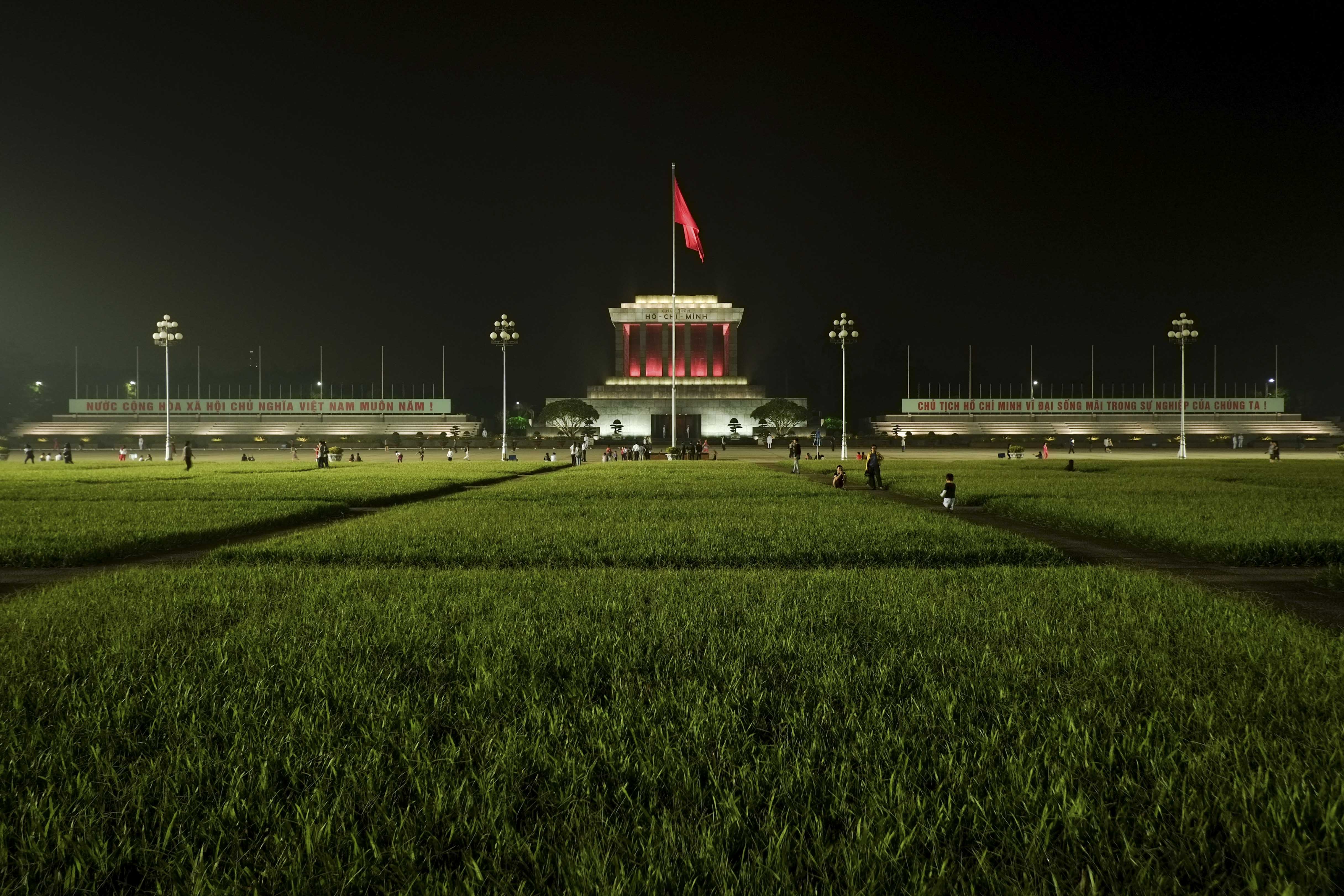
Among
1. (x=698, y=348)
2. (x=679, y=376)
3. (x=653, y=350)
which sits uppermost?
(x=698, y=348)

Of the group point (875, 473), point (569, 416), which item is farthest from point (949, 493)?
point (569, 416)

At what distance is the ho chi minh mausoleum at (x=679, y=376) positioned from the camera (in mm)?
98188

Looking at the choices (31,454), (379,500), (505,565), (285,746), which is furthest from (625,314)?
(285,746)

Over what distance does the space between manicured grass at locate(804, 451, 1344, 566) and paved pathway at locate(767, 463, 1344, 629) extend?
394 millimetres

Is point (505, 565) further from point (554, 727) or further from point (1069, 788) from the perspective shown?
point (1069, 788)

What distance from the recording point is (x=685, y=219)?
146ft

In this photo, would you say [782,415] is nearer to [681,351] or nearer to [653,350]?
[681,351]

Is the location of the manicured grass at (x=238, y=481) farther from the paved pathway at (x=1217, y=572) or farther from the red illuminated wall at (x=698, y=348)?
the red illuminated wall at (x=698, y=348)

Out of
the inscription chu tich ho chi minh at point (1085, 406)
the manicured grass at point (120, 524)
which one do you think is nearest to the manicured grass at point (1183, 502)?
the manicured grass at point (120, 524)

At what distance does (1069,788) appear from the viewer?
10.4 ft

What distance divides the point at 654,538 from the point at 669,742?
27.8ft

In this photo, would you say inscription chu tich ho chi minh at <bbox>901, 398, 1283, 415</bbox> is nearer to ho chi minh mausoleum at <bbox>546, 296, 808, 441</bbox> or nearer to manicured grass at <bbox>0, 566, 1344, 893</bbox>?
ho chi minh mausoleum at <bbox>546, 296, 808, 441</bbox>

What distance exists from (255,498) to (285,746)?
1964 centimetres

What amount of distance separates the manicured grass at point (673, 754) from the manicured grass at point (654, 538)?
161 inches
